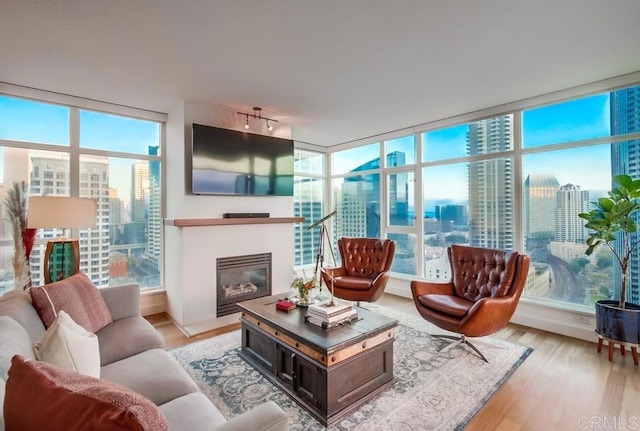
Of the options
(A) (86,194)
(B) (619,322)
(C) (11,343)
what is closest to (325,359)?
(C) (11,343)

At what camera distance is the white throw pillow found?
4.23ft

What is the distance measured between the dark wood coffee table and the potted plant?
213 centimetres

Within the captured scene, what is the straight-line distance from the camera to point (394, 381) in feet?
7.84

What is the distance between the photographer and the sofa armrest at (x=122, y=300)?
2.41 m

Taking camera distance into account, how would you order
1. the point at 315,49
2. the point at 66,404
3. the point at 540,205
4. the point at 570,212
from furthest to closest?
1. the point at 540,205
2. the point at 570,212
3. the point at 315,49
4. the point at 66,404

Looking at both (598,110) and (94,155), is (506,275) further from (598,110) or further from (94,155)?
(94,155)

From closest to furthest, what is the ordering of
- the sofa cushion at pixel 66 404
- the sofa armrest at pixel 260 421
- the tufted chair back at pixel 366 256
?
the sofa cushion at pixel 66 404, the sofa armrest at pixel 260 421, the tufted chair back at pixel 366 256

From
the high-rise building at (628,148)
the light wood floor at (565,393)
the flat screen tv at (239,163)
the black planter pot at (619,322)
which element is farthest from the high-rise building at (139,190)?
the high-rise building at (628,148)

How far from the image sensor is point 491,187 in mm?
4082

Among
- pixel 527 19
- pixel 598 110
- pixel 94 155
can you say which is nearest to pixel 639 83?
pixel 598 110

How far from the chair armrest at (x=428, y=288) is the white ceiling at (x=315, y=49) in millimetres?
2153

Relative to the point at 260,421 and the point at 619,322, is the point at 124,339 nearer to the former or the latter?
the point at 260,421

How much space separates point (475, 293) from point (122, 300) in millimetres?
3338

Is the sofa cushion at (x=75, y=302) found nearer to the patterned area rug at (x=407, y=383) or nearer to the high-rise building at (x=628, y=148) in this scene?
the patterned area rug at (x=407, y=383)
